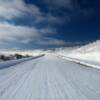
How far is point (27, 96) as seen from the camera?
8055 millimetres

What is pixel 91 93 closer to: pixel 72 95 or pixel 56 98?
pixel 72 95

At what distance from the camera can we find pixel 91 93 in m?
8.74

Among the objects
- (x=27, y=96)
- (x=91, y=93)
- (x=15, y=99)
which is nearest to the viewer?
(x=15, y=99)

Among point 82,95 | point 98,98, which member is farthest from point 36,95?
point 98,98

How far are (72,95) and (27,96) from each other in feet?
5.54

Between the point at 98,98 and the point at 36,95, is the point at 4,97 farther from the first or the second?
the point at 98,98

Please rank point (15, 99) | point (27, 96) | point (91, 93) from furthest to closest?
1. point (91, 93)
2. point (27, 96)
3. point (15, 99)

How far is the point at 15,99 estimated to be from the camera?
7512 mm

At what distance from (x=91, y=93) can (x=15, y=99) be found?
3.06 metres

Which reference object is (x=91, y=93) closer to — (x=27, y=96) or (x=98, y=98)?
(x=98, y=98)

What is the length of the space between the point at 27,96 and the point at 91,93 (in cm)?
254

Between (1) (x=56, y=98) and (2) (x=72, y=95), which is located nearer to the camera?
(1) (x=56, y=98)

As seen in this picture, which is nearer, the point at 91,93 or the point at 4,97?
the point at 4,97

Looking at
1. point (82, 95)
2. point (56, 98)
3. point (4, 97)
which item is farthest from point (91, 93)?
point (4, 97)
